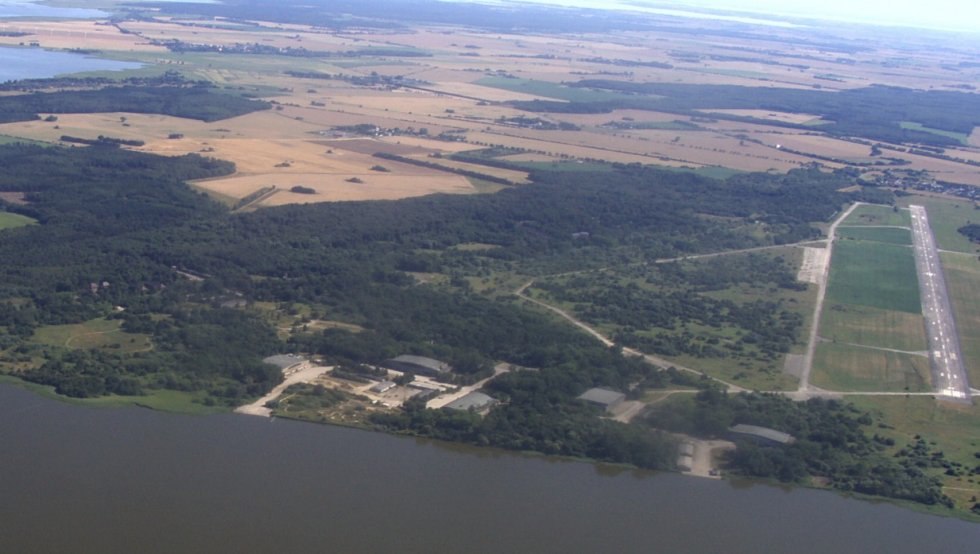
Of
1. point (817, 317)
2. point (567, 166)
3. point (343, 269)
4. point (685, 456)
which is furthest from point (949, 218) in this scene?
point (685, 456)

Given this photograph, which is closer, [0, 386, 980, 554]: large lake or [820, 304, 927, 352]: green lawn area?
[0, 386, 980, 554]: large lake

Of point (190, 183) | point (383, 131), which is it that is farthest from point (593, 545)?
point (383, 131)

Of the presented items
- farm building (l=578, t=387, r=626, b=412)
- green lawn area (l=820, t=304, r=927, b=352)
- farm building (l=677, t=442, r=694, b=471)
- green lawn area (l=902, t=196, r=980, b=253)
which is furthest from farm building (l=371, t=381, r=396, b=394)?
green lawn area (l=902, t=196, r=980, b=253)

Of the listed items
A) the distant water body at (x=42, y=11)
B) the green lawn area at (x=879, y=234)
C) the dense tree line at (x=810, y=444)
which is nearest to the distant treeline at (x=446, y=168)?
the green lawn area at (x=879, y=234)

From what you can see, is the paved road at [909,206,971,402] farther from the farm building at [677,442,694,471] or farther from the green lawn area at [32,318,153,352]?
the green lawn area at [32,318,153,352]

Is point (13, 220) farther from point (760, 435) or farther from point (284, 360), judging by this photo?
point (760, 435)

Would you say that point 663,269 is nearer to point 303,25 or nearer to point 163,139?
point 163,139

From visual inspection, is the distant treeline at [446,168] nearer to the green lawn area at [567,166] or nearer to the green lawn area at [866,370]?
the green lawn area at [567,166]
